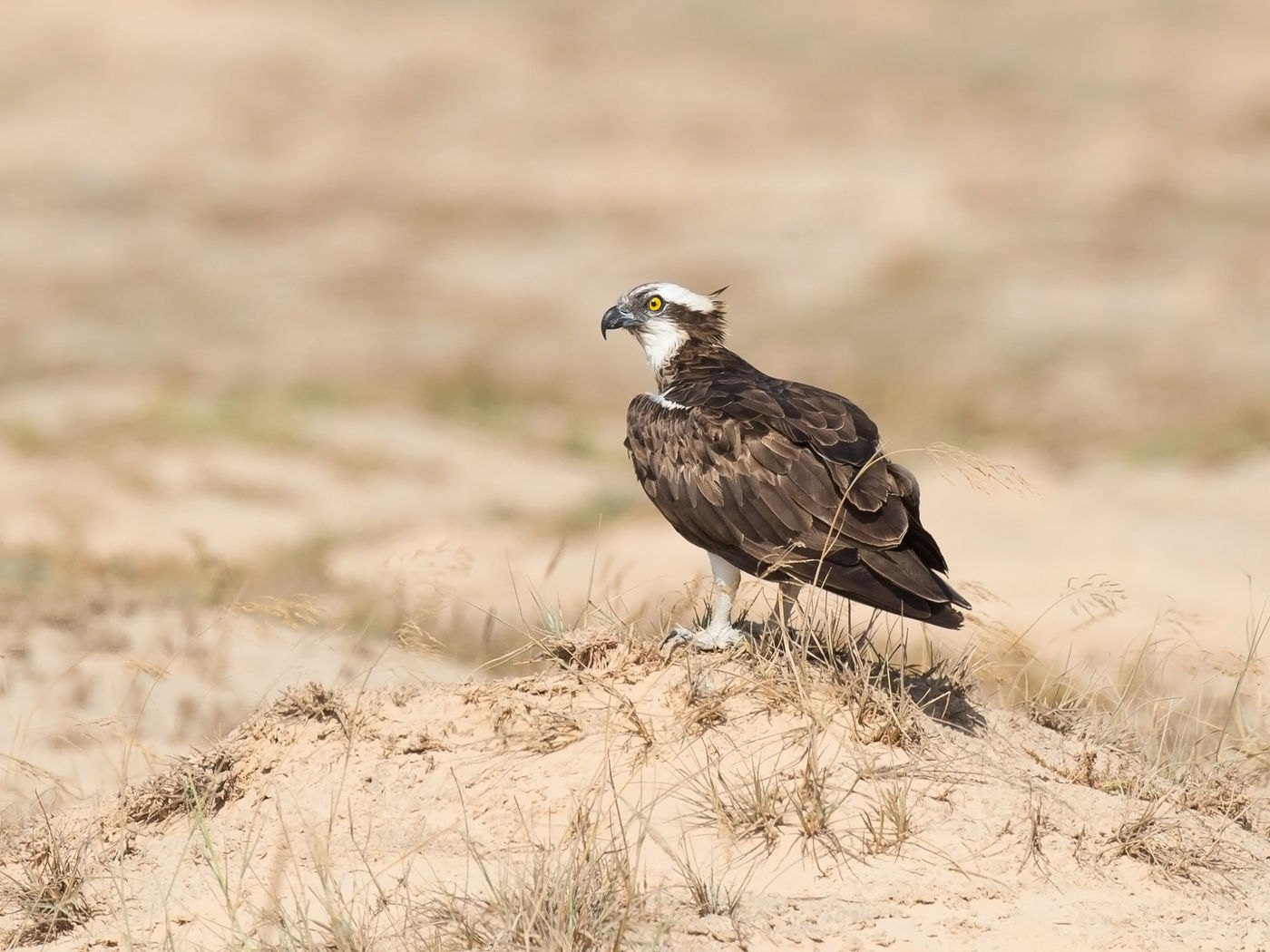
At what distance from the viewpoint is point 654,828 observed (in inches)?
214

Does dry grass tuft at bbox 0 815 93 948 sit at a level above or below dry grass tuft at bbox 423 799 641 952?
below

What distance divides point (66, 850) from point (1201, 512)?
42.9 ft

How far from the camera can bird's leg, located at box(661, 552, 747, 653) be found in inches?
246

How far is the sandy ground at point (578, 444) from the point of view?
Result: 5578 mm

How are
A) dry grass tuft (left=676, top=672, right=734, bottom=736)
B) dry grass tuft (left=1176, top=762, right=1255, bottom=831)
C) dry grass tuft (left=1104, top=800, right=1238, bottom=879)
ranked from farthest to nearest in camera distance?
dry grass tuft (left=1176, top=762, right=1255, bottom=831)
dry grass tuft (left=676, top=672, right=734, bottom=736)
dry grass tuft (left=1104, top=800, right=1238, bottom=879)

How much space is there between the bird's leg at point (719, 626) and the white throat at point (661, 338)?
1.55m

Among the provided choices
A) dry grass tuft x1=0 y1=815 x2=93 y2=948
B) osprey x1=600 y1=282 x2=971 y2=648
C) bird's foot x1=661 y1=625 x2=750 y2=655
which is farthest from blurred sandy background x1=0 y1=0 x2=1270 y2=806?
dry grass tuft x1=0 y1=815 x2=93 y2=948

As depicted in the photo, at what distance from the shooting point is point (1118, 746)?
673 cm

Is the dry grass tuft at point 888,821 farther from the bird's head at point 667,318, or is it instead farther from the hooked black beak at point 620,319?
the hooked black beak at point 620,319

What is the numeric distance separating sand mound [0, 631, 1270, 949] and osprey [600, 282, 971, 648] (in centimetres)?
33

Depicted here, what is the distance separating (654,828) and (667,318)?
3.11 meters

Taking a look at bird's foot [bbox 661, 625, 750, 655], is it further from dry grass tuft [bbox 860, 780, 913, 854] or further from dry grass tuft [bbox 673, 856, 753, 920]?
dry grass tuft [bbox 673, 856, 753, 920]

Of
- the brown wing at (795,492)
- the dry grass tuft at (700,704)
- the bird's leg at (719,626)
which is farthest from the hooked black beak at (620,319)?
the dry grass tuft at (700,704)

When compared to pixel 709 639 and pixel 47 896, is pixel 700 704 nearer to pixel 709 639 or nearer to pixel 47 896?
pixel 709 639
